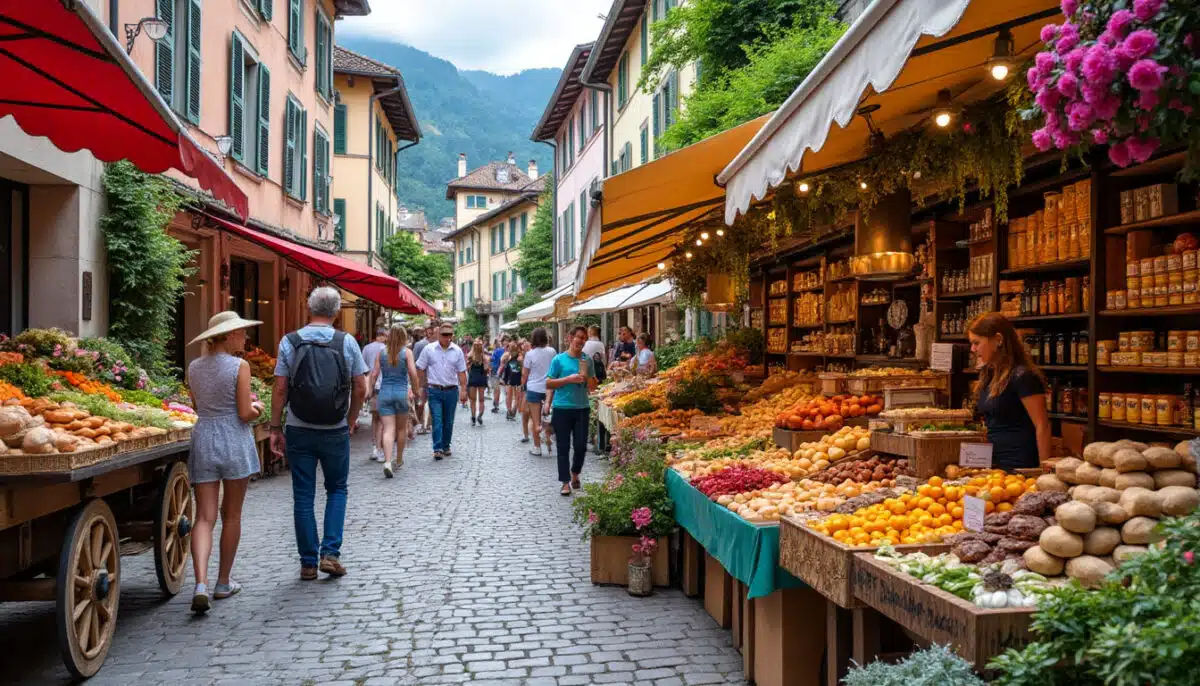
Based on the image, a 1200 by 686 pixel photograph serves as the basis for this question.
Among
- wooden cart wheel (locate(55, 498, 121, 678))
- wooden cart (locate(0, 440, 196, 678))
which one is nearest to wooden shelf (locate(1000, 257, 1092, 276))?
wooden cart (locate(0, 440, 196, 678))

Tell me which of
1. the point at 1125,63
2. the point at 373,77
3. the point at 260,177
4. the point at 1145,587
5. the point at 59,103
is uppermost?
the point at 373,77

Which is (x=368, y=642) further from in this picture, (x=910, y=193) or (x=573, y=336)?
(x=573, y=336)

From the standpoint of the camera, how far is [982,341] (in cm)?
575

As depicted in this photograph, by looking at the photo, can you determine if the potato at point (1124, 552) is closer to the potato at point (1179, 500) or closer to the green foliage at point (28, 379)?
the potato at point (1179, 500)

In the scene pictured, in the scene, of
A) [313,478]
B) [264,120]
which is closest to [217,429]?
[313,478]

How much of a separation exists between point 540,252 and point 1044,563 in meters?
37.1

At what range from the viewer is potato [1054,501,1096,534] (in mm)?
3309

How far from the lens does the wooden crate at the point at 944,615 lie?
2.93 metres

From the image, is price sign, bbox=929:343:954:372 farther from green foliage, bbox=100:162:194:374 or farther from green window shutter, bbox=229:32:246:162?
green window shutter, bbox=229:32:246:162

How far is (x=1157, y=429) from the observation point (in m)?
5.79

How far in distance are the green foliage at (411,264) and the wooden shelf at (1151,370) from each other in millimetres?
29932

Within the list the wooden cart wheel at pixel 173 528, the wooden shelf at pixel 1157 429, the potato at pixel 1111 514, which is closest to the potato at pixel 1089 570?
the potato at pixel 1111 514

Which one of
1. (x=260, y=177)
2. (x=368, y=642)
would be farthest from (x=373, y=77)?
(x=368, y=642)

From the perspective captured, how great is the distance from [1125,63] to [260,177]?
601 inches
